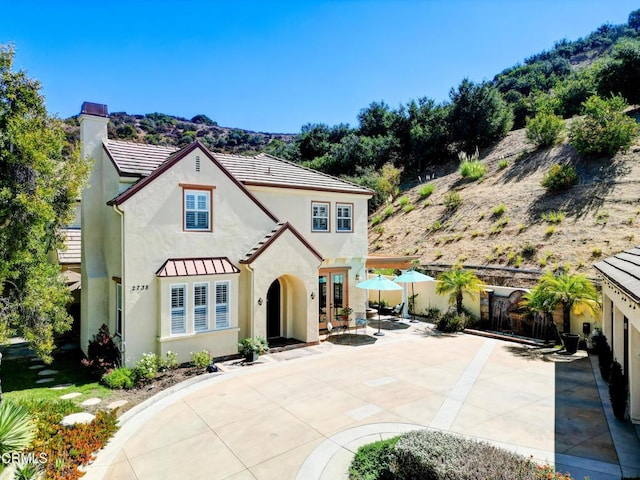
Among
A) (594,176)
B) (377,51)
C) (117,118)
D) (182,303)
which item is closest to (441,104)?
(594,176)

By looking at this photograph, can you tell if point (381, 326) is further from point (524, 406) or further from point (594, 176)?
point (594, 176)

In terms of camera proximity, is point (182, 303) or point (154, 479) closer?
point (154, 479)

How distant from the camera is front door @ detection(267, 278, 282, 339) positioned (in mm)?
18469

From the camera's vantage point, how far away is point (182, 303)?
14367 mm

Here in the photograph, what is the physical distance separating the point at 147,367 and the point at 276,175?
10.9 m

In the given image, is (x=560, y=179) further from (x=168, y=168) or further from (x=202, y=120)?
(x=202, y=120)

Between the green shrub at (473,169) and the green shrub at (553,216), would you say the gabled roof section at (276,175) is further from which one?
the green shrub at (473,169)

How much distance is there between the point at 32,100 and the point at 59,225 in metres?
4.03

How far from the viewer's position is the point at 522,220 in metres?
29.6

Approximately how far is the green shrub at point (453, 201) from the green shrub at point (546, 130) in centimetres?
1080

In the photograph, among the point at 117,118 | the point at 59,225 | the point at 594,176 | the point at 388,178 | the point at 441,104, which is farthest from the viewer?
the point at 117,118

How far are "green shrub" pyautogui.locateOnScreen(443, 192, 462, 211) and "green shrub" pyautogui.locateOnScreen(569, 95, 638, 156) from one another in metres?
10.6

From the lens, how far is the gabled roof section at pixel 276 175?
18047 millimetres

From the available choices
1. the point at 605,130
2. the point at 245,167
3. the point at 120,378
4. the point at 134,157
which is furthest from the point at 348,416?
the point at 605,130
